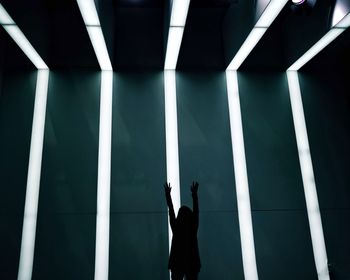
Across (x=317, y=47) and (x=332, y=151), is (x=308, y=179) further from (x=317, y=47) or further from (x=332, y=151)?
(x=317, y=47)

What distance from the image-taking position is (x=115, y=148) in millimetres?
4355

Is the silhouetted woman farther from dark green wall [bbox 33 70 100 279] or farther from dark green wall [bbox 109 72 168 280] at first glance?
dark green wall [bbox 33 70 100 279]

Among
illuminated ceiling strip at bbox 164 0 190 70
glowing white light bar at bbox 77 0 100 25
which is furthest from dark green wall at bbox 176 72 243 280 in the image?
glowing white light bar at bbox 77 0 100 25

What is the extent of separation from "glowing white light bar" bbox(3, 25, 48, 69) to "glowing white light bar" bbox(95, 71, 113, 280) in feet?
3.09

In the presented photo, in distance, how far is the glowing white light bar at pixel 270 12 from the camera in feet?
10.3

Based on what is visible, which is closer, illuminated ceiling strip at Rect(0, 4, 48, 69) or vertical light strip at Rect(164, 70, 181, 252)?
illuminated ceiling strip at Rect(0, 4, 48, 69)

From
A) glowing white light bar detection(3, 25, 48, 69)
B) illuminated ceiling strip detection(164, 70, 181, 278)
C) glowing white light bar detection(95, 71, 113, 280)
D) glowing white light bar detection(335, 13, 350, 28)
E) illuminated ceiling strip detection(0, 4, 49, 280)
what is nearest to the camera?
glowing white light bar detection(335, 13, 350, 28)

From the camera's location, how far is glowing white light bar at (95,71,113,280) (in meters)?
3.94

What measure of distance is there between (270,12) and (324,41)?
1182 mm

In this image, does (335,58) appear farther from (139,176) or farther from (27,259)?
(27,259)

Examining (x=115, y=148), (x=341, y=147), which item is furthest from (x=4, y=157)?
(x=341, y=147)

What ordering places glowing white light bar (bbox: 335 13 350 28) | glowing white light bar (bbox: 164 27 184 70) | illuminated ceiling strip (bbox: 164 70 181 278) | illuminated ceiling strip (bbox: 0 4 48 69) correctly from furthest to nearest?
illuminated ceiling strip (bbox: 164 70 181 278), glowing white light bar (bbox: 164 27 184 70), glowing white light bar (bbox: 335 13 350 28), illuminated ceiling strip (bbox: 0 4 48 69)

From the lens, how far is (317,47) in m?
4.14

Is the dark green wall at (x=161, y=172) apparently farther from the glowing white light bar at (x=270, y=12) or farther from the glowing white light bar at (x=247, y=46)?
the glowing white light bar at (x=270, y=12)
